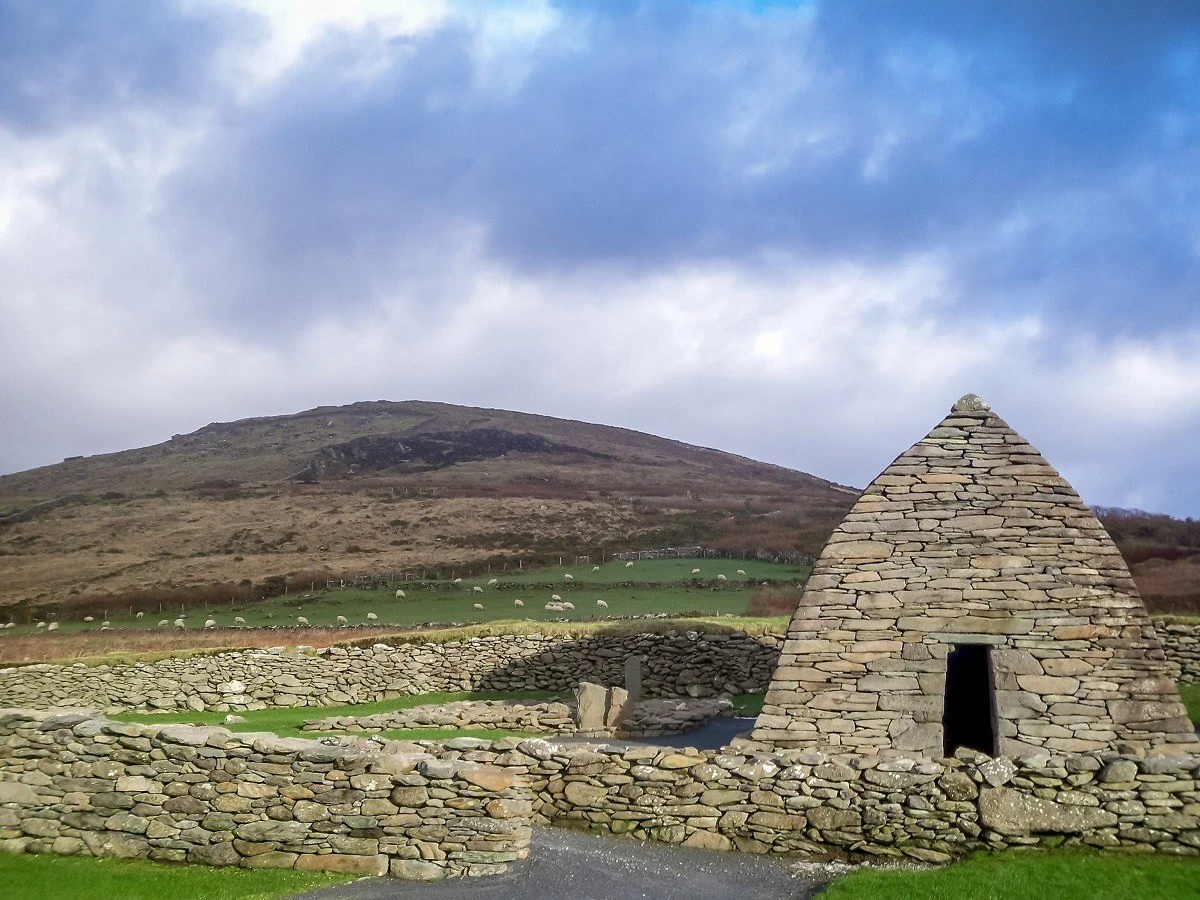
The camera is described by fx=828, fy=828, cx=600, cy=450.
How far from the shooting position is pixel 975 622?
39.7 feet

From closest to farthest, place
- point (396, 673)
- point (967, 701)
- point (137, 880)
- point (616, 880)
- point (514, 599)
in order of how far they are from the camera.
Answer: point (616, 880)
point (137, 880)
point (967, 701)
point (396, 673)
point (514, 599)

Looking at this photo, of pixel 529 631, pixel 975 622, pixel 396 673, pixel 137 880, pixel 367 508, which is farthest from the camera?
pixel 367 508

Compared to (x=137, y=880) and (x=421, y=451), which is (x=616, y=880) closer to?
(x=137, y=880)

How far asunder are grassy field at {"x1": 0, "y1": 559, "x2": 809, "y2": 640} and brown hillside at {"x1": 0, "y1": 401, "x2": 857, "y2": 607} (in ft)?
21.9

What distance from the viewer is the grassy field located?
32719 millimetres

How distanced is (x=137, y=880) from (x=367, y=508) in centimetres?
6162

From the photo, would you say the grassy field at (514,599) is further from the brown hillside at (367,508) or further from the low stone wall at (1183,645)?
the low stone wall at (1183,645)

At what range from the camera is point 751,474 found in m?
124

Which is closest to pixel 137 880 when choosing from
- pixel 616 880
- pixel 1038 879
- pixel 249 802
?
pixel 249 802

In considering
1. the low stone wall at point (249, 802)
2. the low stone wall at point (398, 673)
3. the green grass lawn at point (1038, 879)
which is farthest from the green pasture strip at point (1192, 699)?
the low stone wall at point (249, 802)

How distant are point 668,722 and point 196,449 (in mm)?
127118

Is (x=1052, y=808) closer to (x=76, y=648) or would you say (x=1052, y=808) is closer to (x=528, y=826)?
(x=528, y=826)

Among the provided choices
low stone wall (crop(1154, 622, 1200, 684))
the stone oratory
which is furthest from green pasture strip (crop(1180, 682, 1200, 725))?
the stone oratory

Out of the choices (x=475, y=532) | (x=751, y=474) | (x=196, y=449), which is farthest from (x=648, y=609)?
(x=196, y=449)
